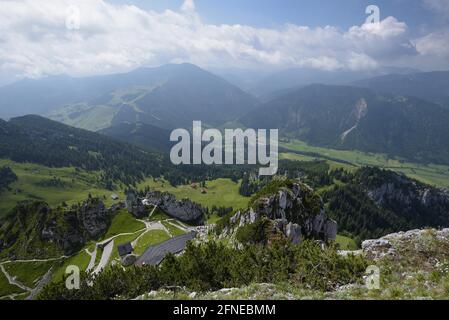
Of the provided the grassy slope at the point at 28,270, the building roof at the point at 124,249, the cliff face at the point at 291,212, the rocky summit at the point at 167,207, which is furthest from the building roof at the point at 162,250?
the grassy slope at the point at 28,270

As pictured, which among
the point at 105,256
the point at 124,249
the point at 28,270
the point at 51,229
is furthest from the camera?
the point at 51,229

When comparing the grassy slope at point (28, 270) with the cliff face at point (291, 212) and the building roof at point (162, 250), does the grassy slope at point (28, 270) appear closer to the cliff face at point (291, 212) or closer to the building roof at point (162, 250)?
the building roof at point (162, 250)

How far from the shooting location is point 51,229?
152 m

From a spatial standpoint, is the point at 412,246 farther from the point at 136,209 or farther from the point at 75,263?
the point at 136,209

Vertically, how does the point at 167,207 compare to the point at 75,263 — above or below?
above

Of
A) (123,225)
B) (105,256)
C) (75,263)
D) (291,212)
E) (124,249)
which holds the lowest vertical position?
(75,263)

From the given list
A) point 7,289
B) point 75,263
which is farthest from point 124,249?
point 7,289

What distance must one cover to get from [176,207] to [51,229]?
62.0m

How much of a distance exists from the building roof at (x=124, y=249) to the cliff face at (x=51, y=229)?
3234 centimetres

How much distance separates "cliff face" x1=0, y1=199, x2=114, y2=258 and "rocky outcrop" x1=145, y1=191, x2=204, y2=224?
→ 24121 mm

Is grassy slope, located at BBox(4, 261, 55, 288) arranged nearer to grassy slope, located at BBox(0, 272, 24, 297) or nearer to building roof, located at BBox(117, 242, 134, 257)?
grassy slope, located at BBox(0, 272, 24, 297)

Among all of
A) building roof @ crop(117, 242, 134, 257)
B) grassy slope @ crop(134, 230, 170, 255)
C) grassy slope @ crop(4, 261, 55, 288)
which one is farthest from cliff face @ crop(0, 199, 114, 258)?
building roof @ crop(117, 242, 134, 257)
